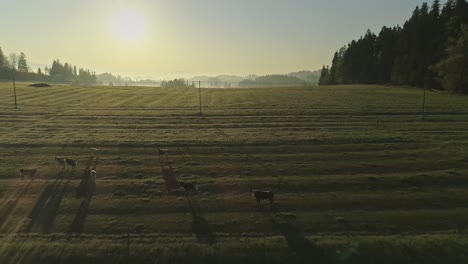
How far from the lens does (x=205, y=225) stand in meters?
20.0

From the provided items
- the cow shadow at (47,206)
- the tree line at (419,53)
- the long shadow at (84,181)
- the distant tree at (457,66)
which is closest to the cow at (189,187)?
the long shadow at (84,181)

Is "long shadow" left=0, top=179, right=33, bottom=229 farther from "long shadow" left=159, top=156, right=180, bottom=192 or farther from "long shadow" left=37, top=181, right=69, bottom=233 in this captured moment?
"long shadow" left=159, top=156, right=180, bottom=192

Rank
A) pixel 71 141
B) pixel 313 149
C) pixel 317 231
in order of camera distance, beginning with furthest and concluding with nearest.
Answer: pixel 71 141, pixel 313 149, pixel 317 231

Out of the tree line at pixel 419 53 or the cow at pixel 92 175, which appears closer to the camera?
the cow at pixel 92 175

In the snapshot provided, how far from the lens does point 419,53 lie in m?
114

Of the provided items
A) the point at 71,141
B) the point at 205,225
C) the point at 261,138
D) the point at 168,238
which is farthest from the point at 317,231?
the point at 71,141

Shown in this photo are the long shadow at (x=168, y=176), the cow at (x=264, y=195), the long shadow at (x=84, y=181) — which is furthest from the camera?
the long shadow at (x=168, y=176)

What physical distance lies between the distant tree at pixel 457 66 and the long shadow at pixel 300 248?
84.3m

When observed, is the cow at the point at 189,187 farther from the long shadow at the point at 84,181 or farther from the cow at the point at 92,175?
the cow at the point at 92,175

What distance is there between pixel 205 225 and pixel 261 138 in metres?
21.3

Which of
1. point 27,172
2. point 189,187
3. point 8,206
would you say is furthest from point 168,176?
point 8,206

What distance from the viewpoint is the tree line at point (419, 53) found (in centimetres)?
8894

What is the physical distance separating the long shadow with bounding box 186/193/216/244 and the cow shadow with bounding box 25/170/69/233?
7.55 meters

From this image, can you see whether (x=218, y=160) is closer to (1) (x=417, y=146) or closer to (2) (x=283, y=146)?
A: (2) (x=283, y=146)
